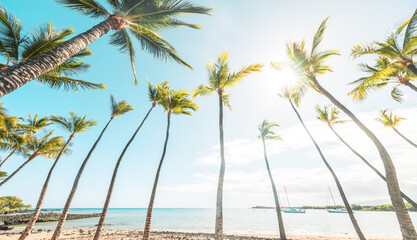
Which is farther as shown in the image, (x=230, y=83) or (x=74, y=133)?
(x=74, y=133)

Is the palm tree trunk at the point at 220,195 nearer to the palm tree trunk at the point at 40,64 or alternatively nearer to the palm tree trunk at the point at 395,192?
the palm tree trunk at the point at 395,192

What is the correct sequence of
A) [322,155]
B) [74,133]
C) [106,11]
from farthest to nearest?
[74,133] < [322,155] < [106,11]

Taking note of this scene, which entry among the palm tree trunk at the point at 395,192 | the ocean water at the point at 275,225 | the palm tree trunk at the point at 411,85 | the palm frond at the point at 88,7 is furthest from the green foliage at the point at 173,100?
the ocean water at the point at 275,225

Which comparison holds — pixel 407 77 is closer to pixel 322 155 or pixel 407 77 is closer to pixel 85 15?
pixel 322 155

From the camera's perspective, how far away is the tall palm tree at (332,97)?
14.7ft

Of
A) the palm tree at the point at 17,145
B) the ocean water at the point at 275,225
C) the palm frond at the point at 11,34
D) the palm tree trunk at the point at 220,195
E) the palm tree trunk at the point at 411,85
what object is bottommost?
the ocean water at the point at 275,225

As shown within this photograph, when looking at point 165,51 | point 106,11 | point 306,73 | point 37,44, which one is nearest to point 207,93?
point 165,51

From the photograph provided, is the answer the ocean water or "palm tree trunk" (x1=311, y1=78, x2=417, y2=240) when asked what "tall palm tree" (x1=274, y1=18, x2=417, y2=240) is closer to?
"palm tree trunk" (x1=311, y1=78, x2=417, y2=240)

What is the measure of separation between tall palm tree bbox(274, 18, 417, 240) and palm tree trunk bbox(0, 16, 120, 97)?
9.11 m

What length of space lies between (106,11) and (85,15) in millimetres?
1013

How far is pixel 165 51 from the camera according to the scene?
255 inches

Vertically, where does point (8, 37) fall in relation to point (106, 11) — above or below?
below

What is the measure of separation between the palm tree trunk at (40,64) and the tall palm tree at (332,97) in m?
9.11

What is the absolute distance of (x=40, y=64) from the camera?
2.76m
